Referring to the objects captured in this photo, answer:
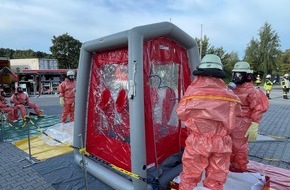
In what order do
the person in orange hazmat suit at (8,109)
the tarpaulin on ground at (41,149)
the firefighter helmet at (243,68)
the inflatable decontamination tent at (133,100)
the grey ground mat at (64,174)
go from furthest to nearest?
the person in orange hazmat suit at (8,109)
the tarpaulin on ground at (41,149)
the grey ground mat at (64,174)
the firefighter helmet at (243,68)
the inflatable decontamination tent at (133,100)

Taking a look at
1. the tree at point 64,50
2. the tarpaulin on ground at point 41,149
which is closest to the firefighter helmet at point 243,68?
the tarpaulin on ground at point 41,149

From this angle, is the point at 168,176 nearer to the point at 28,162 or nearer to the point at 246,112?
the point at 246,112

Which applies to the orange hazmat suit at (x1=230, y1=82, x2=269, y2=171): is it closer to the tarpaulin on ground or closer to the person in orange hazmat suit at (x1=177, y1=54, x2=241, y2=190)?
the person in orange hazmat suit at (x1=177, y1=54, x2=241, y2=190)

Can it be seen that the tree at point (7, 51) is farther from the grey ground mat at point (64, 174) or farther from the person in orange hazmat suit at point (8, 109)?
the grey ground mat at point (64, 174)

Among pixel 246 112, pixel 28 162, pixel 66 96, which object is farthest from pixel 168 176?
pixel 66 96

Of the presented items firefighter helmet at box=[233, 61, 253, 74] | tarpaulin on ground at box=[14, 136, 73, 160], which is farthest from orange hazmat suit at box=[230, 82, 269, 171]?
tarpaulin on ground at box=[14, 136, 73, 160]

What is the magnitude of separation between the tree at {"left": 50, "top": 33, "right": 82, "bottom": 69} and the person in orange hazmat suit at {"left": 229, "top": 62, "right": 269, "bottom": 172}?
3941cm

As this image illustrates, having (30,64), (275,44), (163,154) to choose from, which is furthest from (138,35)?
(275,44)

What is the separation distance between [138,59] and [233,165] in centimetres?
231

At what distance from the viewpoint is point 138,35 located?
3340 mm

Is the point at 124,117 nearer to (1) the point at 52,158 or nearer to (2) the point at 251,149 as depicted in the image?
(1) the point at 52,158

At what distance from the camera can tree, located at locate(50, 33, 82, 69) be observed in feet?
133

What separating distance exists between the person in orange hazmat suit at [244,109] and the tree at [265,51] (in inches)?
1711

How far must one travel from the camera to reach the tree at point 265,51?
43.2m
